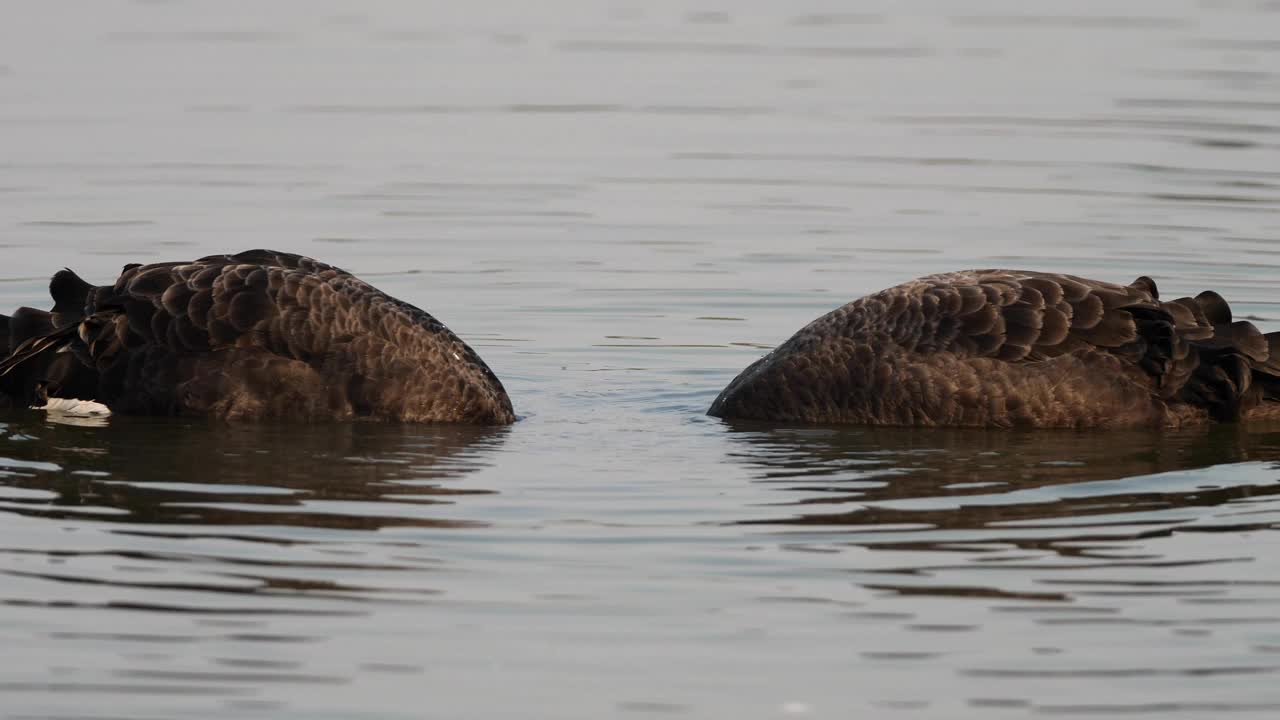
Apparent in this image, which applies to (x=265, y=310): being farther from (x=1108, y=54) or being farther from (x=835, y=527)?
(x=1108, y=54)

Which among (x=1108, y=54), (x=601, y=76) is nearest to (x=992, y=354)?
(x=601, y=76)

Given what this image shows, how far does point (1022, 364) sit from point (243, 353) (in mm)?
5024

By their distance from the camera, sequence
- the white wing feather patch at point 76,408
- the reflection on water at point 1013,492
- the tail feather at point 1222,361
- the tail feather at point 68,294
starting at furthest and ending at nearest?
the tail feather at point 68,294 → the tail feather at point 1222,361 → the white wing feather patch at point 76,408 → the reflection on water at point 1013,492

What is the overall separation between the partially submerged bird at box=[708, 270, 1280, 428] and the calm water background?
0.94ft

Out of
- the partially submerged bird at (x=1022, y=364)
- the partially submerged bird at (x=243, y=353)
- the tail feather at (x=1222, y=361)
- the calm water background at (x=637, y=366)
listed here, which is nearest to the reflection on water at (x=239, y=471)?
the calm water background at (x=637, y=366)

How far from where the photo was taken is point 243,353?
1440 cm

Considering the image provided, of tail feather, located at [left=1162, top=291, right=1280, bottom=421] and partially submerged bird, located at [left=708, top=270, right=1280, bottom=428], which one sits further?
tail feather, located at [left=1162, top=291, right=1280, bottom=421]

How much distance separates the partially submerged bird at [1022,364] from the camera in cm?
1455

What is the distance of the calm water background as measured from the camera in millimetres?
9336

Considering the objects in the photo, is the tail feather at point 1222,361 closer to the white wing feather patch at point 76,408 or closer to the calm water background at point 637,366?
the calm water background at point 637,366

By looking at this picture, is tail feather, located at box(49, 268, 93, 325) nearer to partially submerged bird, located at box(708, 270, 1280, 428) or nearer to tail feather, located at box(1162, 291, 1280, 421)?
partially submerged bird, located at box(708, 270, 1280, 428)

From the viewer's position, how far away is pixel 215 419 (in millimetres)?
14461

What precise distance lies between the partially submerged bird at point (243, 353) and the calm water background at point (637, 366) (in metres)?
0.29

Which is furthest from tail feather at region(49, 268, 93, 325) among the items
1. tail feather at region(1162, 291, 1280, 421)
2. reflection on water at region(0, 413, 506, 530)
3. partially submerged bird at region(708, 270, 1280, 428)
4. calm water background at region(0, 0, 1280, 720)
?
tail feather at region(1162, 291, 1280, 421)
